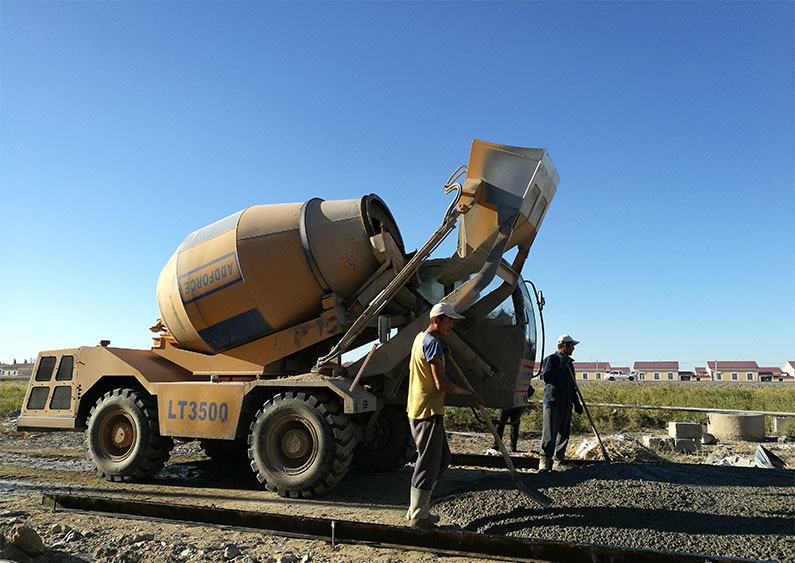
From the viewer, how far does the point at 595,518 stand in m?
4.84

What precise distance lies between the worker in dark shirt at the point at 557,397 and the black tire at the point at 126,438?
495 cm

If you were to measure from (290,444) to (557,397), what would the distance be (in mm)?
3495

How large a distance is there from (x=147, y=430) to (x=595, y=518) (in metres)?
A: 5.54

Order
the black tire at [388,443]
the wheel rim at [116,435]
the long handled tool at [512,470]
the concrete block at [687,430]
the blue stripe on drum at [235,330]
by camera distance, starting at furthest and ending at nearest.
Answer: the concrete block at [687,430]
the black tire at [388,443]
the wheel rim at [116,435]
the blue stripe on drum at [235,330]
the long handled tool at [512,470]

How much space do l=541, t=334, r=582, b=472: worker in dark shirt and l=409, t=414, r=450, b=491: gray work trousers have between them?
3057mm

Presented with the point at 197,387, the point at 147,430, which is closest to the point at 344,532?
the point at 197,387

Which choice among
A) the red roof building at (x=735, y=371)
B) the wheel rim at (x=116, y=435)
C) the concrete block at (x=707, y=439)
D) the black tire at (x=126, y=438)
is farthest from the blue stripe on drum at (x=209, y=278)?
the red roof building at (x=735, y=371)

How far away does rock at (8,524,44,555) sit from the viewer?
12.9 ft

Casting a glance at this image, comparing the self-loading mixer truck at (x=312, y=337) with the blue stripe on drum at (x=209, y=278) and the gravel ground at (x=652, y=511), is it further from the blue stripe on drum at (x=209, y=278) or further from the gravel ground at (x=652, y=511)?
the gravel ground at (x=652, y=511)

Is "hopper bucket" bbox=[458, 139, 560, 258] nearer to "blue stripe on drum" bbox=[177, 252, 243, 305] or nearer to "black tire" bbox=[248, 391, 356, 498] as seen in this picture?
"black tire" bbox=[248, 391, 356, 498]

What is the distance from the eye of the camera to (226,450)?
9258 millimetres

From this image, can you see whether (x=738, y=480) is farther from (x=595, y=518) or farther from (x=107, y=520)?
(x=107, y=520)

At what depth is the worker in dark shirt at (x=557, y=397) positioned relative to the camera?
24.6ft

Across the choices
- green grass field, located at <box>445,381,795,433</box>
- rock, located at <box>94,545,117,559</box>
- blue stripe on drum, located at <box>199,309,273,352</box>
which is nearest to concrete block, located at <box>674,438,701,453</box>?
green grass field, located at <box>445,381,795,433</box>
